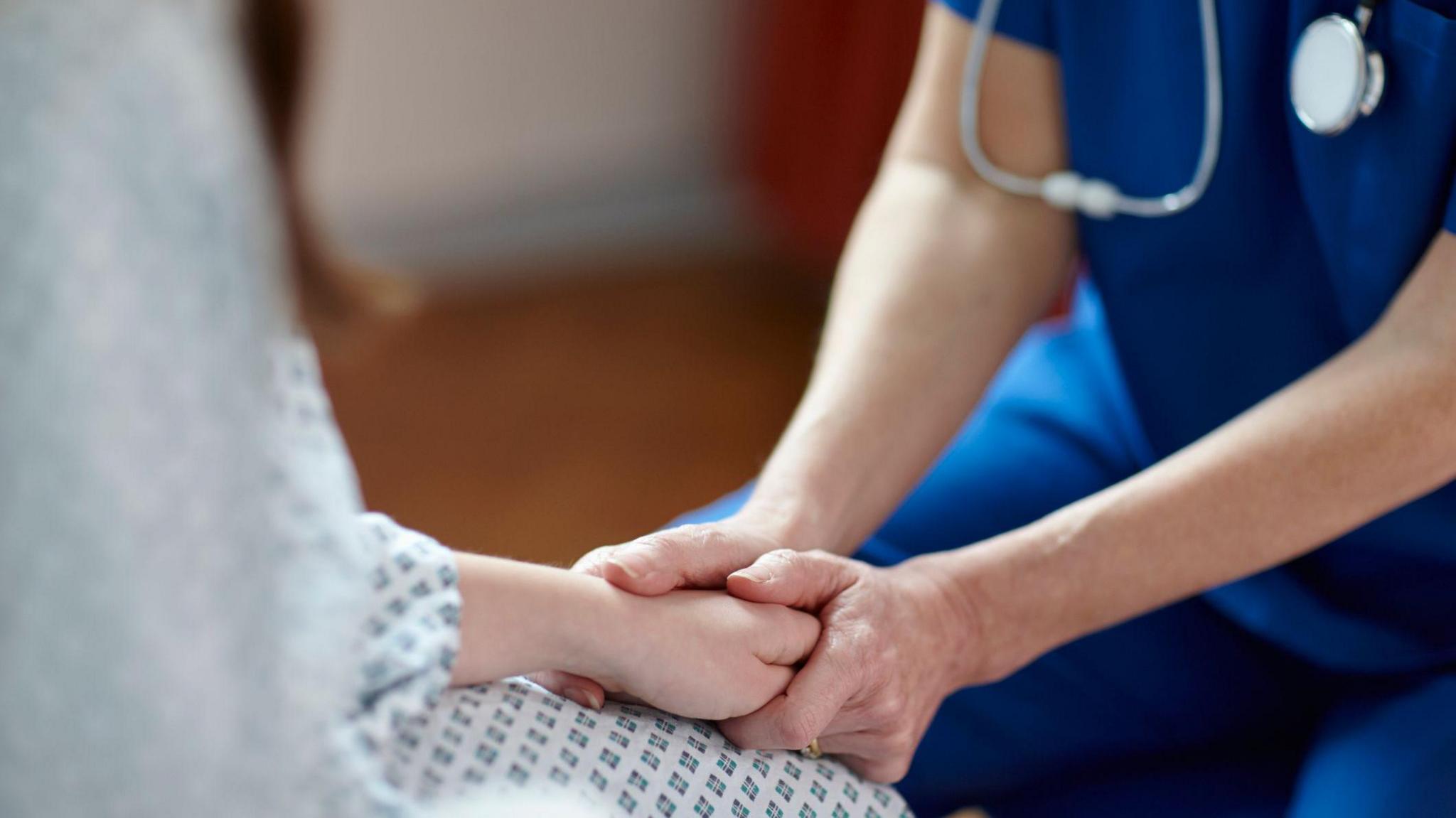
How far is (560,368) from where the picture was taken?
237 cm

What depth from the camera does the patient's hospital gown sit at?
0.36 metres

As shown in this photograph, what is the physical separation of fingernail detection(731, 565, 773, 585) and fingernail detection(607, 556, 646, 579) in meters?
0.06

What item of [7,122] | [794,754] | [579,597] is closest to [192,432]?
[7,122]

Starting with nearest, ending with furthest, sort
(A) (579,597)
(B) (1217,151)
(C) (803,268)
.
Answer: (A) (579,597)
(B) (1217,151)
(C) (803,268)

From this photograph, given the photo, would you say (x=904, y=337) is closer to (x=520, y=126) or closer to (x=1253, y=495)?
(x=1253, y=495)

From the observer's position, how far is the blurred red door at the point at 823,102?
7.40 ft

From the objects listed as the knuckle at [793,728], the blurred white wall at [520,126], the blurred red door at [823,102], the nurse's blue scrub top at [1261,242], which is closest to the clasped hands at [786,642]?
the knuckle at [793,728]

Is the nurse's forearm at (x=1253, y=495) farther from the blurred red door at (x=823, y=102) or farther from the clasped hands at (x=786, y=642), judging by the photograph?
the blurred red door at (x=823, y=102)

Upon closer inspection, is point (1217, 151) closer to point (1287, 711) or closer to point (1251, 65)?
point (1251, 65)

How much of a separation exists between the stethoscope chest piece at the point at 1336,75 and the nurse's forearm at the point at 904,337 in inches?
8.8

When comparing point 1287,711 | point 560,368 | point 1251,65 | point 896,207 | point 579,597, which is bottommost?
point 560,368

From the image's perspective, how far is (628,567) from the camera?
0.75 m

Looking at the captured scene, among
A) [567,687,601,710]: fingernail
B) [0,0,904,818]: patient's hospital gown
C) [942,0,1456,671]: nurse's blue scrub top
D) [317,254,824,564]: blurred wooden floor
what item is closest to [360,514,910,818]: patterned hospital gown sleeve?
[567,687,601,710]: fingernail

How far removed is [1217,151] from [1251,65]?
6 centimetres
